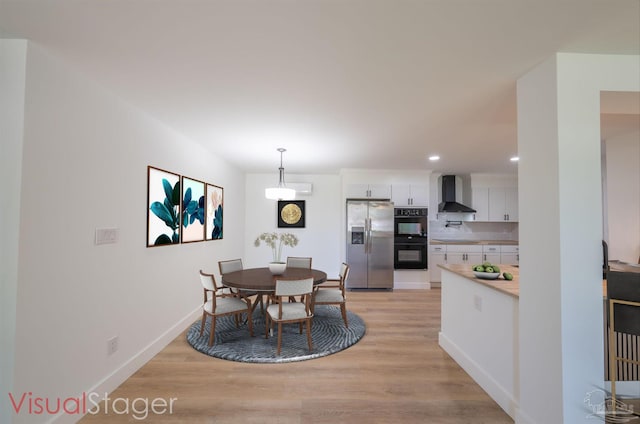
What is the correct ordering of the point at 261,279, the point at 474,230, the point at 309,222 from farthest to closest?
1. the point at 474,230
2. the point at 309,222
3. the point at 261,279

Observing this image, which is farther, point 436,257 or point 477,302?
point 436,257

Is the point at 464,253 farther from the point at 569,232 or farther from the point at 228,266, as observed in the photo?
the point at 228,266

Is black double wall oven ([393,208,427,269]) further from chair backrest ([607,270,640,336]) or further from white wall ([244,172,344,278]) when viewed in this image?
chair backrest ([607,270,640,336])

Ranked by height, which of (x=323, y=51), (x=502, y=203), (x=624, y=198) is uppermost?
(x=323, y=51)

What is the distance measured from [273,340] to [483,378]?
6.80ft

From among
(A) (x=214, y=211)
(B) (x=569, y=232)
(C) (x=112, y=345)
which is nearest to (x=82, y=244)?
(C) (x=112, y=345)

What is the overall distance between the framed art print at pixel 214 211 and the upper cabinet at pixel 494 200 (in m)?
5.17

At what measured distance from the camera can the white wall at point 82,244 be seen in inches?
65.1

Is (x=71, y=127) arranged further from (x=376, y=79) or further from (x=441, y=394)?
(x=441, y=394)

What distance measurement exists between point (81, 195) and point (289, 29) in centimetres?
183

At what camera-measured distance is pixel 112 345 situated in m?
2.29

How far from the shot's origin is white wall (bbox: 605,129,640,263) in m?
2.81

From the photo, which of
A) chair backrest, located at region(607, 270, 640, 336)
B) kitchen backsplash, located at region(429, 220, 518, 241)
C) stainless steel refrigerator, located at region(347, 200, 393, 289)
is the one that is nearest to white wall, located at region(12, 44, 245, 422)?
stainless steel refrigerator, located at region(347, 200, 393, 289)

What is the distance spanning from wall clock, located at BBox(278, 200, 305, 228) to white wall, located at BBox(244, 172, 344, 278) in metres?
0.10
